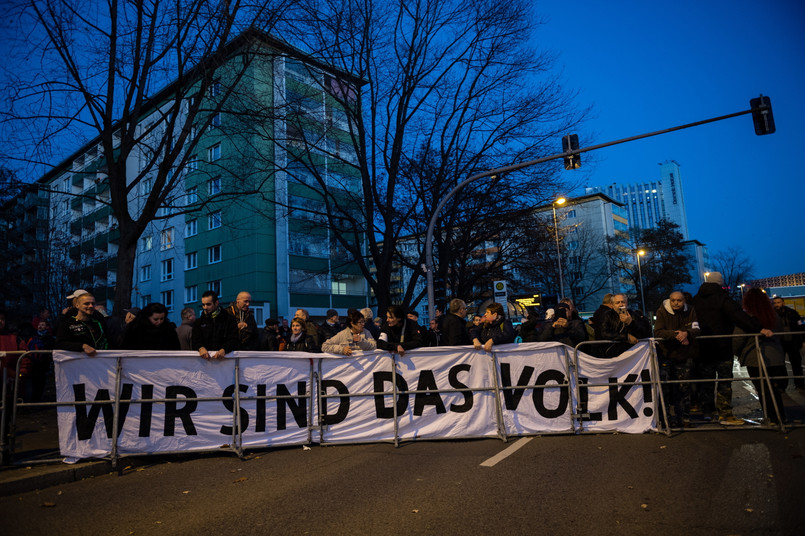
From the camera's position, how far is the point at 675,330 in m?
7.71

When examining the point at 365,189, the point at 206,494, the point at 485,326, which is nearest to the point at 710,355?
the point at 485,326

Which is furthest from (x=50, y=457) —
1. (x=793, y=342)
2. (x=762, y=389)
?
(x=793, y=342)

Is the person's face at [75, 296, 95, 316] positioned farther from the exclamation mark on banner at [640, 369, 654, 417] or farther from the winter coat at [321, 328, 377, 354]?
the exclamation mark on banner at [640, 369, 654, 417]

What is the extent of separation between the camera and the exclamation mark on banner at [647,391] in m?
7.71

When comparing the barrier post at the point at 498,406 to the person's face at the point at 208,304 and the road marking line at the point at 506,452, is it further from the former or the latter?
the person's face at the point at 208,304

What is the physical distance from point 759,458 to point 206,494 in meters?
5.33

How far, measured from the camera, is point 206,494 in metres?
5.24

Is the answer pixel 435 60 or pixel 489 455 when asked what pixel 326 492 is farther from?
pixel 435 60

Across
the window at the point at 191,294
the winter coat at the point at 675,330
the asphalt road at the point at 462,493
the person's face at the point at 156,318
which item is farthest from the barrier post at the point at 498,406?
the window at the point at 191,294

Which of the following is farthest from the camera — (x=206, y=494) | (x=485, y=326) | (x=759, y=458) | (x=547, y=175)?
(x=547, y=175)

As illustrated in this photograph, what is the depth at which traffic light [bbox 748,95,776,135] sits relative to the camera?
12.9m

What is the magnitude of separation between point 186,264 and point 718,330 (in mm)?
42618

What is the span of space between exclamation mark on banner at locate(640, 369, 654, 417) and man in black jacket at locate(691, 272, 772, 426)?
71 cm

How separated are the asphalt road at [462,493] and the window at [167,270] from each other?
42043 mm
